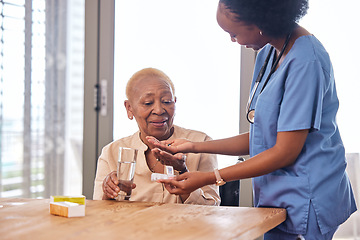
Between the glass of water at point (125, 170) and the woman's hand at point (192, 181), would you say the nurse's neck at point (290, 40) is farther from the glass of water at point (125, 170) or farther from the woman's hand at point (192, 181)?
the glass of water at point (125, 170)

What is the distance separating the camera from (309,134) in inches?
56.1

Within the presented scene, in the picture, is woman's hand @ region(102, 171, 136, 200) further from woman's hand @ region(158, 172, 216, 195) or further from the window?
the window

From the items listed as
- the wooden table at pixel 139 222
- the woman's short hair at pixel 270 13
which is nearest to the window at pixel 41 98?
the wooden table at pixel 139 222

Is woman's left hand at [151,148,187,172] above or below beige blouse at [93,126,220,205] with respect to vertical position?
above

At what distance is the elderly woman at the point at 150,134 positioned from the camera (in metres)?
1.97

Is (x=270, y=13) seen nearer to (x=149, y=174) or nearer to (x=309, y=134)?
(x=309, y=134)

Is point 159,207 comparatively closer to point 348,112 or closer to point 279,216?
point 279,216

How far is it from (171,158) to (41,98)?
195cm

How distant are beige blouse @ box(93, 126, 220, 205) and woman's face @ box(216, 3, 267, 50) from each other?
26.9 inches

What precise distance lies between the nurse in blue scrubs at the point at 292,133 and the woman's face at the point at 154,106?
0.60 meters

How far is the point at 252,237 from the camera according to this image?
118 cm

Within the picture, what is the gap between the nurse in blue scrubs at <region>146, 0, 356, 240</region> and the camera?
4.50 feet

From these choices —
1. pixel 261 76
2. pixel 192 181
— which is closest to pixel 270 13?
pixel 261 76

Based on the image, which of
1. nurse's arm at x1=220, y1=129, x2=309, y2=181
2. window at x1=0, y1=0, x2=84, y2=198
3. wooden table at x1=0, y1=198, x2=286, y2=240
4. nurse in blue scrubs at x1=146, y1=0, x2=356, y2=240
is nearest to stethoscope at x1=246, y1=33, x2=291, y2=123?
nurse in blue scrubs at x1=146, y1=0, x2=356, y2=240
